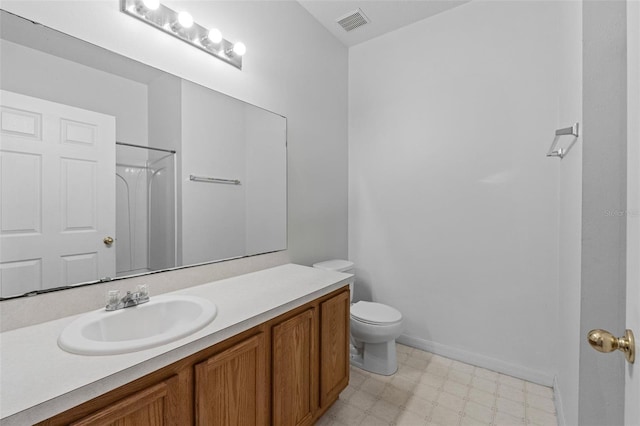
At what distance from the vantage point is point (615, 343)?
539 millimetres

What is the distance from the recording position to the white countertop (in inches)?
24.7

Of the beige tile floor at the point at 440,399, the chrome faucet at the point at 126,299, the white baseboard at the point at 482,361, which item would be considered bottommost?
the beige tile floor at the point at 440,399

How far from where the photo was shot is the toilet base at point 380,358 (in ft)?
6.72

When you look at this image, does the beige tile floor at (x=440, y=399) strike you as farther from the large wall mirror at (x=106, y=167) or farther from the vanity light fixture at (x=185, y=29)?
the vanity light fixture at (x=185, y=29)

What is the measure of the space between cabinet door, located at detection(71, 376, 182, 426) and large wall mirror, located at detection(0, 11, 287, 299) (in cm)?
60

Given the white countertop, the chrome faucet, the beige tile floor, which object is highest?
the chrome faucet

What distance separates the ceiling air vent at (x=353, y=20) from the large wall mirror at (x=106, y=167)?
1262 millimetres

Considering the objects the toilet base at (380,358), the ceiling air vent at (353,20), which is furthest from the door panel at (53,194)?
the ceiling air vent at (353,20)

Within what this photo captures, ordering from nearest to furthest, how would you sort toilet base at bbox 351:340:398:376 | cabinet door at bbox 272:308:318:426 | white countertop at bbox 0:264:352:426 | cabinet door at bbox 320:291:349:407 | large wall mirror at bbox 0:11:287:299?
white countertop at bbox 0:264:352:426 < large wall mirror at bbox 0:11:287:299 < cabinet door at bbox 272:308:318:426 < cabinet door at bbox 320:291:349:407 < toilet base at bbox 351:340:398:376

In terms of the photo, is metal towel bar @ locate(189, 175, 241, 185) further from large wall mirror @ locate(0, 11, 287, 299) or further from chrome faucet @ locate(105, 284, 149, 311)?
chrome faucet @ locate(105, 284, 149, 311)

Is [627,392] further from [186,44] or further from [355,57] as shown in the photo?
[355,57]

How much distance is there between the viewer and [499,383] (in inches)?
77.4

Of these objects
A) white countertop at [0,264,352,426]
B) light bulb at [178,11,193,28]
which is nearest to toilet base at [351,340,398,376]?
white countertop at [0,264,352,426]

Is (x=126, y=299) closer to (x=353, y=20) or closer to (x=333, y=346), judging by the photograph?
(x=333, y=346)
